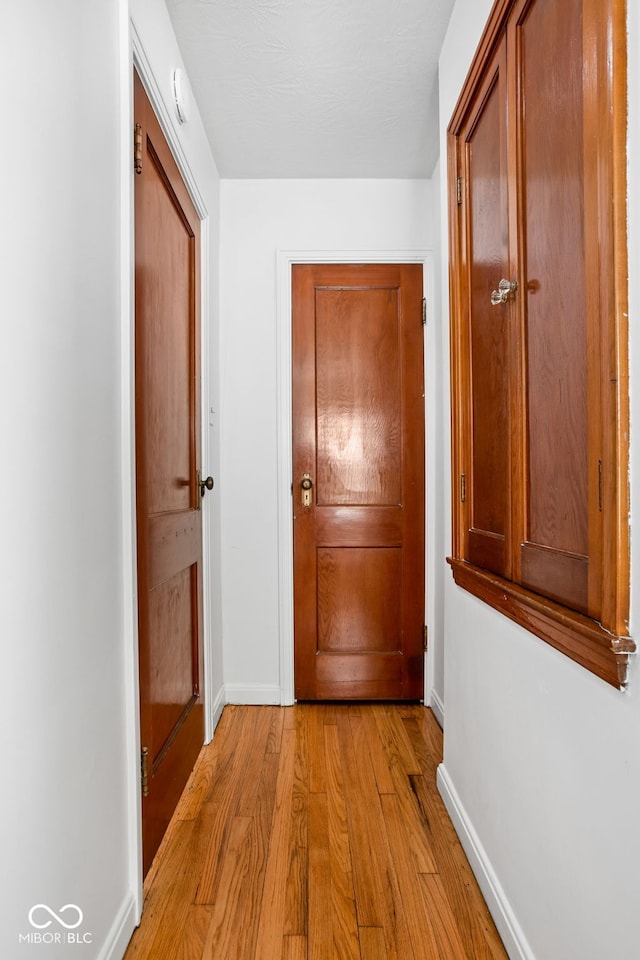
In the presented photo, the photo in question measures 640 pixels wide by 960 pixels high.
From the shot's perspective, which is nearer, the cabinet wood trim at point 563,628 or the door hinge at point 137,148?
the cabinet wood trim at point 563,628

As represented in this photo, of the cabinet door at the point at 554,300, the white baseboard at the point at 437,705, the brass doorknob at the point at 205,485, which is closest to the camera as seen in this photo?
the cabinet door at the point at 554,300

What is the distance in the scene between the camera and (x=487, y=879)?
1467 mm

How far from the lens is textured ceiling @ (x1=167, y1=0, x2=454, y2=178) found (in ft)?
6.06

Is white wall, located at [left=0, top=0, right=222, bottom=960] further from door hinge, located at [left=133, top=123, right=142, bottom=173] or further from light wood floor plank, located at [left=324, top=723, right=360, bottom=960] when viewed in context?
light wood floor plank, located at [left=324, top=723, right=360, bottom=960]

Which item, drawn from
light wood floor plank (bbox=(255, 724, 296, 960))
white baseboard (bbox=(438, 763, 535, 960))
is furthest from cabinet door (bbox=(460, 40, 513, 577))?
light wood floor plank (bbox=(255, 724, 296, 960))

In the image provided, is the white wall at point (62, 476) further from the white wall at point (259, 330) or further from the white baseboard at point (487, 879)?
the white wall at point (259, 330)

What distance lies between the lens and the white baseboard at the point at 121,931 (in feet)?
4.10

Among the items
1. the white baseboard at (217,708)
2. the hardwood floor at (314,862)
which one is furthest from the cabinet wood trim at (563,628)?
the white baseboard at (217,708)

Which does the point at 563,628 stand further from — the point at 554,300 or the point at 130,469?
the point at 130,469

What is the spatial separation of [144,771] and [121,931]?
12.8 inches

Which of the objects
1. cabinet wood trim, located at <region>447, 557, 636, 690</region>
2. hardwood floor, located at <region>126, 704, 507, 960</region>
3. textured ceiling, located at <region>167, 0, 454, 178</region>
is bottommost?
hardwood floor, located at <region>126, 704, 507, 960</region>

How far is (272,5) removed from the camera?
1.80 metres

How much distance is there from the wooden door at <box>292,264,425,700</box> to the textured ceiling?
18.5 inches

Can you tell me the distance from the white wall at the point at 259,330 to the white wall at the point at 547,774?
100 centimetres
